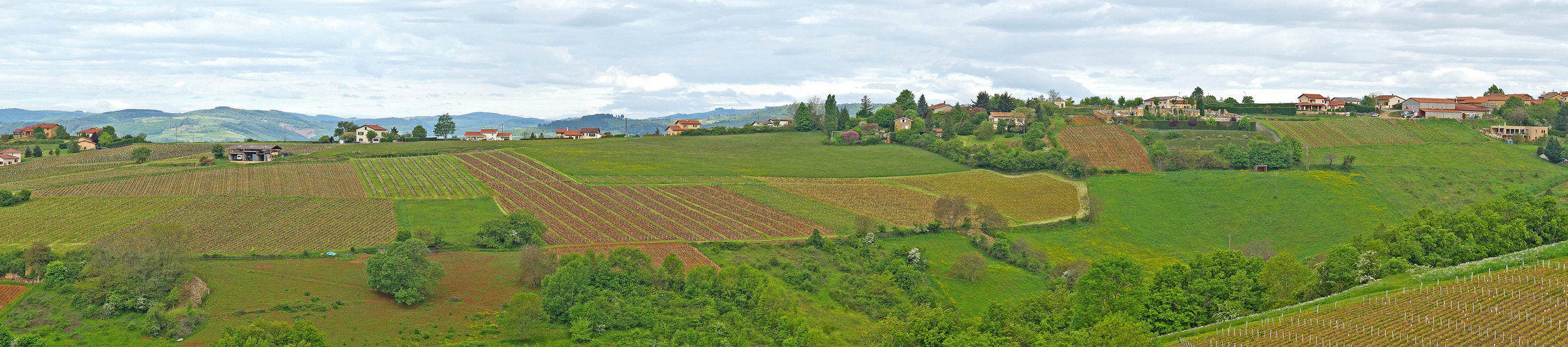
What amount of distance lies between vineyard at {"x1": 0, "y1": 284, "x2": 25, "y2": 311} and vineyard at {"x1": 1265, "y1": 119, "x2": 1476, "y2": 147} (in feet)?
428

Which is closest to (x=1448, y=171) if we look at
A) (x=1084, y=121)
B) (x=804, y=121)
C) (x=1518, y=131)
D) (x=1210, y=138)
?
(x=1210, y=138)

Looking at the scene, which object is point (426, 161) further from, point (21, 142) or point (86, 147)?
point (21, 142)

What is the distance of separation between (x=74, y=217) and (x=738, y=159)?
233 feet

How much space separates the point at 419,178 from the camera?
10244 cm

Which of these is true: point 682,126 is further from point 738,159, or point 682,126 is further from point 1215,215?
point 1215,215

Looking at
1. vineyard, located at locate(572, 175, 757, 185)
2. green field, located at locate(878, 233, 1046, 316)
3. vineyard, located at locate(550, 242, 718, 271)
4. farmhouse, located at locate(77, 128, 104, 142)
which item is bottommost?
green field, located at locate(878, 233, 1046, 316)

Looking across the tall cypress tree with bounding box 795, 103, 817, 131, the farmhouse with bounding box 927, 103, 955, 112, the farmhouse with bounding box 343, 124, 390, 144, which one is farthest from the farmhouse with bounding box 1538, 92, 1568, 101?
the farmhouse with bounding box 343, 124, 390, 144

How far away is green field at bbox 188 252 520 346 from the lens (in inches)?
2215

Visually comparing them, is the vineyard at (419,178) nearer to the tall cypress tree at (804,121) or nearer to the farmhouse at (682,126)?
the farmhouse at (682,126)

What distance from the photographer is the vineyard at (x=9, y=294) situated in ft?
189

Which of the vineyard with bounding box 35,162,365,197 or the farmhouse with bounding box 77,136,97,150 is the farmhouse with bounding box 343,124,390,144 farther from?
the vineyard with bounding box 35,162,365,197

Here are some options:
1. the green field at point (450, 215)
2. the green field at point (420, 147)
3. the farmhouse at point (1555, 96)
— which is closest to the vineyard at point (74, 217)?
the green field at point (450, 215)

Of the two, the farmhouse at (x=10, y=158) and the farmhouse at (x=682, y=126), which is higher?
the farmhouse at (x=682, y=126)

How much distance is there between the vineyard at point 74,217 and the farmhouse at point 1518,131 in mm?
153300
